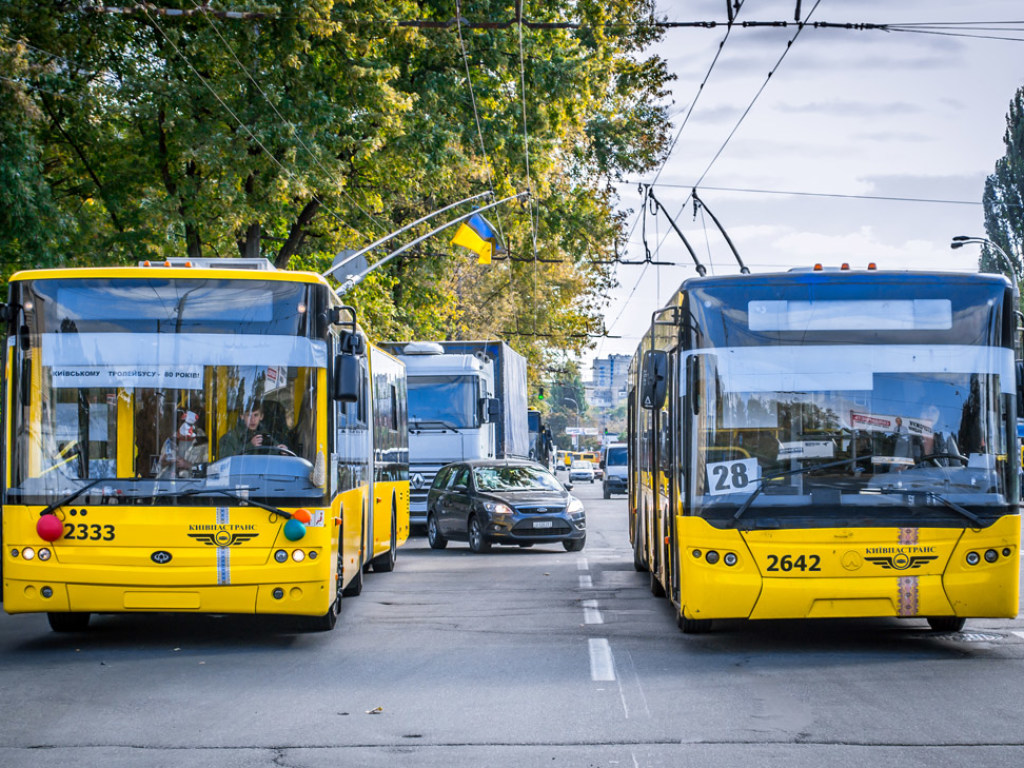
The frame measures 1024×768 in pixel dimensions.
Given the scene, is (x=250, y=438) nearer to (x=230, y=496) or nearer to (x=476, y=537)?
(x=230, y=496)

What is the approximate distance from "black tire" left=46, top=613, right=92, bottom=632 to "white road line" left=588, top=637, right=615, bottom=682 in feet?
14.0

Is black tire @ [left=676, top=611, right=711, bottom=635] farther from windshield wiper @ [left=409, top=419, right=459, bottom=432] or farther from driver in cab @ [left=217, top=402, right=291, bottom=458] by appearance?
windshield wiper @ [left=409, top=419, right=459, bottom=432]

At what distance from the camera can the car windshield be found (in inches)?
897

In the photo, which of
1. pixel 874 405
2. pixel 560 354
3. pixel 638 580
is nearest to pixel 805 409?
pixel 874 405

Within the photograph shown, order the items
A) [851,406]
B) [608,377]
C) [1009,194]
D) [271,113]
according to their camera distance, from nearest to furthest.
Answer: [851,406] < [271,113] < [1009,194] < [608,377]

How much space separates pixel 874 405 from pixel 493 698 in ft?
12.1

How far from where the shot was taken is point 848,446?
10.4 metres

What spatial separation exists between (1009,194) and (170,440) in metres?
65.4

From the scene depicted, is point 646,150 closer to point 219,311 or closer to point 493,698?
point 219,311

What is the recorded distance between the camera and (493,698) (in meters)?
8.70

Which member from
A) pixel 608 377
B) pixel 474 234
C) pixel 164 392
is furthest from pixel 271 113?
pixel 608 377

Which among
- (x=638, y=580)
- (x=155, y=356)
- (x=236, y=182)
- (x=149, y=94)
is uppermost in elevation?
(x=149, y=94)

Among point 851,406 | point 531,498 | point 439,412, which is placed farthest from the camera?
point 439,412

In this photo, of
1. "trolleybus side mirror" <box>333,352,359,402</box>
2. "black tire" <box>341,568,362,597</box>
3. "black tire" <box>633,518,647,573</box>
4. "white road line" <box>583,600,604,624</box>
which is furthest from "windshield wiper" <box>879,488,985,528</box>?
"black tire" <box>633,518,647,573</box>
